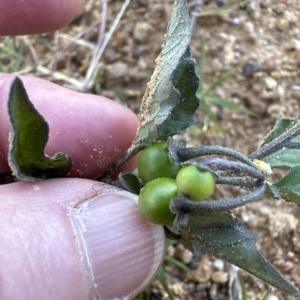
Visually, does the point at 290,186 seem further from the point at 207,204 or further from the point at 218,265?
the point at 218,265

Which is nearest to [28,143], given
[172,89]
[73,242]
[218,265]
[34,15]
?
[73,242]

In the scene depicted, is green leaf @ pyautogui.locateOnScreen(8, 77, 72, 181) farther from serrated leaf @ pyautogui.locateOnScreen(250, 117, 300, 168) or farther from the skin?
serrated leaf @ pyautogui.locateOnScreen(250, 117, 300, 168)

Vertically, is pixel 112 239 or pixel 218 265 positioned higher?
pixel 112 239

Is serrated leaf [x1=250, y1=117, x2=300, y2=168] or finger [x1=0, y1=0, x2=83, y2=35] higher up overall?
finger [x1=0, y1=0, x2=83, y2=35]

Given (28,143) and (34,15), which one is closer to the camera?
(28,143)

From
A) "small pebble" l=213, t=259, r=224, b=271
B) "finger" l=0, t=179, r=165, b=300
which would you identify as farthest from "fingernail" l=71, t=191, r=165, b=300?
"small pebble" l=213, t=259, r=224, b=271

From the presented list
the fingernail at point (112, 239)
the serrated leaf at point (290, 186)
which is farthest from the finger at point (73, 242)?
the serrated leaf at point (290, 186)
